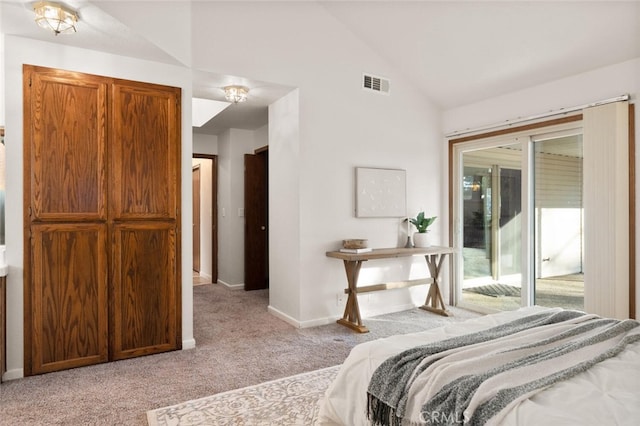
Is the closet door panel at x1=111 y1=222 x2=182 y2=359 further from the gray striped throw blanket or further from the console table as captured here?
the gray striped throw blanket

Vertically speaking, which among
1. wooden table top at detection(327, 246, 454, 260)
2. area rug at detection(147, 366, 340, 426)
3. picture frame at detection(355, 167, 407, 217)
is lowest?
area rug at detection(147, 366, 340, 426)

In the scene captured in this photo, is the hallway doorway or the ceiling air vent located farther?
the hallway doorway

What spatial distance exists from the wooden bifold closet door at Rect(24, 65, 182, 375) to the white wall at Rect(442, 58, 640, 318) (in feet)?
10.9

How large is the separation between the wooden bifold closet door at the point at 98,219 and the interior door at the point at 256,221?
8.54ft

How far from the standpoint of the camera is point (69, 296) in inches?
116

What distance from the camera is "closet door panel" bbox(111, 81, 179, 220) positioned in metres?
3.10

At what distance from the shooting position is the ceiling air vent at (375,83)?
4.47 metres

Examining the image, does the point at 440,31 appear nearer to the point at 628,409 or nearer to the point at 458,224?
the point at 458,224

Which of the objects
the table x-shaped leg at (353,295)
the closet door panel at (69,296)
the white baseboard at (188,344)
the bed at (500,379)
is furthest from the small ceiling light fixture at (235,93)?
the bed at (500,379)

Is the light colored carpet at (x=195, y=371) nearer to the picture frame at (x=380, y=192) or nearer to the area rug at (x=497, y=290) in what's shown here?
the area rug at (x=497, y=290)

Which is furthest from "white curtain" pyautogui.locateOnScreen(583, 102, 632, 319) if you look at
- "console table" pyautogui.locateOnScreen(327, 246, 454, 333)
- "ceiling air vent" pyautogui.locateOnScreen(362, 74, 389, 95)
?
"ceiling air vent" pyautogui.locateOnScreen(362, 74, 389, 95)

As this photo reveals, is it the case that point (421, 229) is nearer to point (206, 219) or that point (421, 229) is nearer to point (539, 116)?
point (539, 116)

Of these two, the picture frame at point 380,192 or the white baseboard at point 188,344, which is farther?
the picture frame at point 380,192

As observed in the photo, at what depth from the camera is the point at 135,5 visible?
2.82 meters
